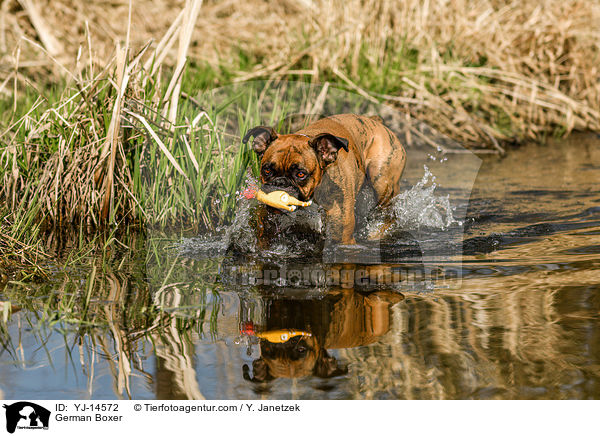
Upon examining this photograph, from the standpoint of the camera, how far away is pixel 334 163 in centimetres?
576

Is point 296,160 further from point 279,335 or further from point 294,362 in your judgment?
point 294,362

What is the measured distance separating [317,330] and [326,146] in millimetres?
1993

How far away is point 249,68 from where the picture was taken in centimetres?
1025

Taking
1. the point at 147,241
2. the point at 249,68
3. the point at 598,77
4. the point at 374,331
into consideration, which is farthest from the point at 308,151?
the point at 598,77

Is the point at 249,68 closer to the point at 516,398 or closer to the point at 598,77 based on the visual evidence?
the point at 598,77

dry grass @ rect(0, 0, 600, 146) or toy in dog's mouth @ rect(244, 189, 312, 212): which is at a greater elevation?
dry grass @ rect(0, 0, 600, 146)

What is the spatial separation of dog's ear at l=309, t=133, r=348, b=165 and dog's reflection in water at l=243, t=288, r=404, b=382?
4.16 feet

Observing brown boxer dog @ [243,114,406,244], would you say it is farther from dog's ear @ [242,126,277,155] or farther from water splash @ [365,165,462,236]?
water splash @ [365,165,462,236]

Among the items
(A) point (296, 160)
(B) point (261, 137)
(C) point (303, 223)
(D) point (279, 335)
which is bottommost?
(D) point (279, 335)

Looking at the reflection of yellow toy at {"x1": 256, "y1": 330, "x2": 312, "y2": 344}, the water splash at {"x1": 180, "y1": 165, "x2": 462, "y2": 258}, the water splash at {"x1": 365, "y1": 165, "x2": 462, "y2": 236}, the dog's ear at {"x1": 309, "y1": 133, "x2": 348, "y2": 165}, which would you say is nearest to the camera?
the reflection of yellow toy at {"x1": 256, "y1": 330, "x2": 312, "y2": 344}

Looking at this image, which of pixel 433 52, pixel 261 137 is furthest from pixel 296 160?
pixel 433 52
